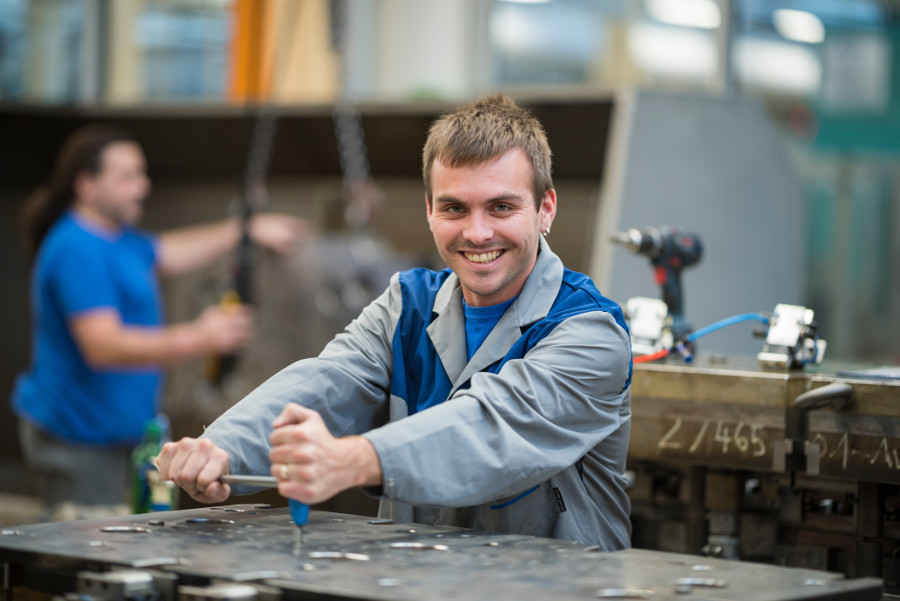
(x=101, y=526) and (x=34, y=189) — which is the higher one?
(x=34, y=189)

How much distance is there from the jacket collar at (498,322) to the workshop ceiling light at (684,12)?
2288 mm

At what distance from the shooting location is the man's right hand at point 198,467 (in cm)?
177

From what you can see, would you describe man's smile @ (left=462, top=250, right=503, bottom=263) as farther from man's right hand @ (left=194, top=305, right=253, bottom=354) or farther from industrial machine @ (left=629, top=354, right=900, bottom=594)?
man's right hand @ (left=194, top=305, right=253, bottom=354)

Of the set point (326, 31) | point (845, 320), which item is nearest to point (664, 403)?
point (326, 31)

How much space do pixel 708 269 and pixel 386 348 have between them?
1547 mm

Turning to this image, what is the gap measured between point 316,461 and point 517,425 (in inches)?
11.9

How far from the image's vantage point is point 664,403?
7.89ft

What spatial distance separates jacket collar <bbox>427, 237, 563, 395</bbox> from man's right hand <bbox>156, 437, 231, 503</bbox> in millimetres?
370

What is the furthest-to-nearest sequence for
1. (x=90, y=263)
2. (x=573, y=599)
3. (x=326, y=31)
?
1. (x=326, y=31)
2. (x=90, y=263)
3. (x=573, y=599)

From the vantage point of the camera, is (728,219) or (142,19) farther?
(142,19)

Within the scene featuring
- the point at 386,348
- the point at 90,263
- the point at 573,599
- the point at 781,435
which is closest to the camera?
the point at 573,599

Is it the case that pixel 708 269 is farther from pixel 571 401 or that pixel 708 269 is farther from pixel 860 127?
pixel 860 127

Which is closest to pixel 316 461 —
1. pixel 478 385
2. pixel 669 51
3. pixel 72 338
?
pixel 478 385

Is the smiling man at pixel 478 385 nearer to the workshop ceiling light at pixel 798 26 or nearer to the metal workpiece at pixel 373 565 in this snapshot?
the metal workpiece at pixel 373 565
